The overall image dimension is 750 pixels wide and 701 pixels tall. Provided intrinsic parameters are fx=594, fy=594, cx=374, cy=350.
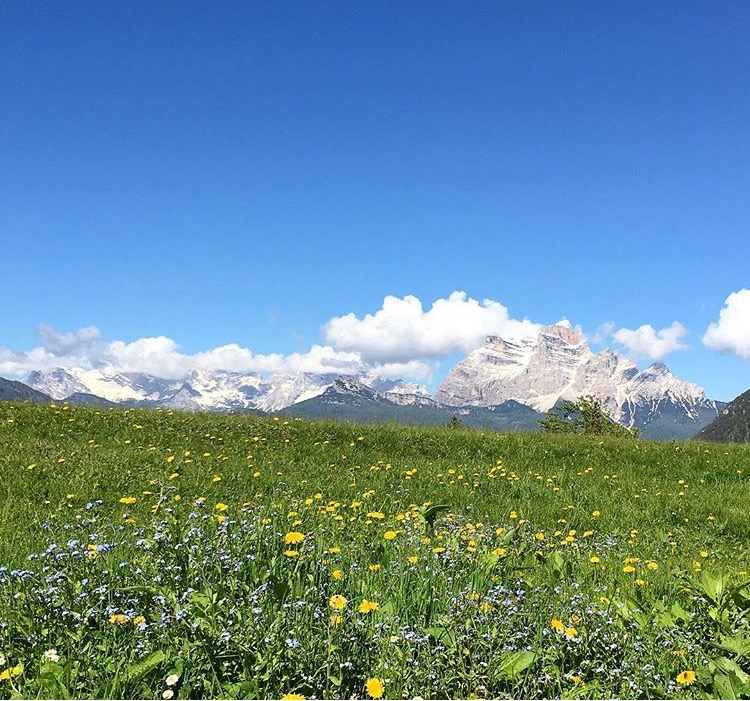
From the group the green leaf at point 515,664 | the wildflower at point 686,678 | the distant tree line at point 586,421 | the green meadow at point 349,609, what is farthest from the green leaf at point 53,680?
the distant tree line at point 586,421

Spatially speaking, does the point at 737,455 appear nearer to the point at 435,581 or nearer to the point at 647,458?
the point at 647,458

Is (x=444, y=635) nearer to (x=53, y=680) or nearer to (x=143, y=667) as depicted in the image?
(x=143, y=667)

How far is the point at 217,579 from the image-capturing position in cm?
417

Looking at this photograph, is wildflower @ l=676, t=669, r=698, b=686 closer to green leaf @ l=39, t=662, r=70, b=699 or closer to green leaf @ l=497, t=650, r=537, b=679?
green leaf @ l=497, t=650, r=537, b=679

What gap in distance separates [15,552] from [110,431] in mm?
10413

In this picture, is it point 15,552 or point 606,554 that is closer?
point 15,552

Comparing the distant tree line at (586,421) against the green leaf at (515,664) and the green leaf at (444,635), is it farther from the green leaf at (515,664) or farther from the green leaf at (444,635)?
the green leaf at (515,664)

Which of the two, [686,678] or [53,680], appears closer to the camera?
[53,680]

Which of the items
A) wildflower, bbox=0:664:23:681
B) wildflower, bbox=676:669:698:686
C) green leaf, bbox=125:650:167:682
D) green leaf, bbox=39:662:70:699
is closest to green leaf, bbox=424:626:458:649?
wildflower, bbox=676:669:698:686

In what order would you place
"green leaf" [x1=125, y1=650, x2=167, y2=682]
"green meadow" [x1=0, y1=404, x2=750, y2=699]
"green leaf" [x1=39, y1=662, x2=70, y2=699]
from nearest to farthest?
"green leaf" [x1=39, y1=662, x2=70, y2=699] → "green leaf" [x1=125, y1=650, x2=167, y2=682] → "green meadow" [x1=0, y1=404, x2=750, y2=699]

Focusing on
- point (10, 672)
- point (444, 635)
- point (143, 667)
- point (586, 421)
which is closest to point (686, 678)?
point (444, 635)

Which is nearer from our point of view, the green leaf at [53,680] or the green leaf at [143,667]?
the green leaf at [53,680]

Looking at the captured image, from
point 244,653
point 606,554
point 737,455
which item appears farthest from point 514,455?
point 244,653

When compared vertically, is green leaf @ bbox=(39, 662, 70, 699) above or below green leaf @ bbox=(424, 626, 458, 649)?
below
